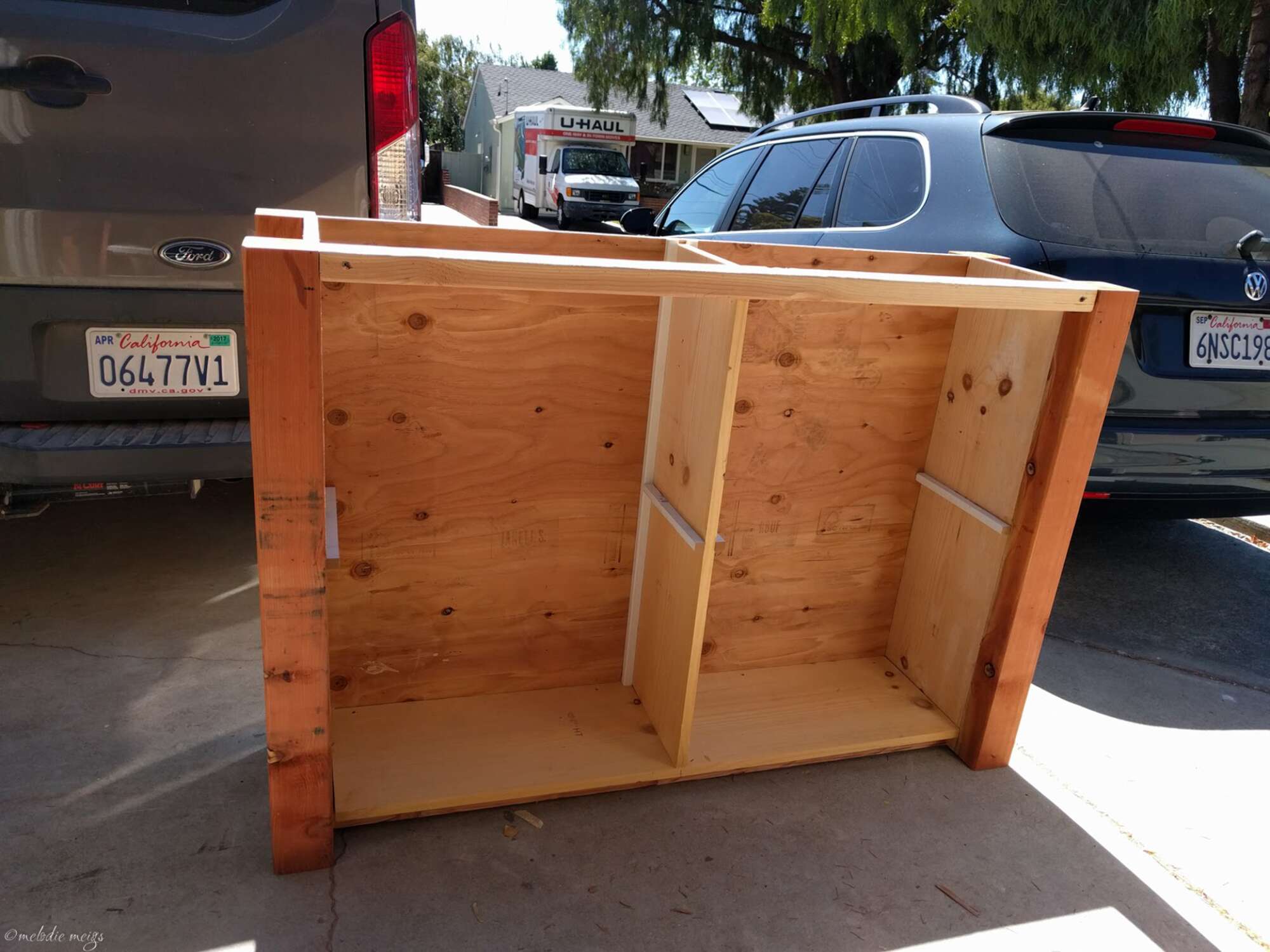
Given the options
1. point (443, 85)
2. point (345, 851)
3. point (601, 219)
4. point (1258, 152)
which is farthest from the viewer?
point (443, 85)

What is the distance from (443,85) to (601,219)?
111 feet

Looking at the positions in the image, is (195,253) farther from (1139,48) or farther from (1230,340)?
(1139,48)

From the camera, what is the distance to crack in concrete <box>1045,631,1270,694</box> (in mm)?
2994

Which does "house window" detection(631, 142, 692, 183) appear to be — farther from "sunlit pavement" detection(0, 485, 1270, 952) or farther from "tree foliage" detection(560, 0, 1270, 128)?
"sunlit pavement" detection(0, 485, 1270, 952)

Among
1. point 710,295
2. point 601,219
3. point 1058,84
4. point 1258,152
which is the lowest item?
point 601,219

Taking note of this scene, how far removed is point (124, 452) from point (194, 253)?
60cm

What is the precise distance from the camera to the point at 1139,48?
9031 mm

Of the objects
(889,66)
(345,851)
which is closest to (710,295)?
(345,851)

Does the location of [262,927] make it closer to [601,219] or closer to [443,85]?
[601,219]

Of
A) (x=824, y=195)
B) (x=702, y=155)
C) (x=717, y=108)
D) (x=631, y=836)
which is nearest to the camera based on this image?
(x=631, y=836)

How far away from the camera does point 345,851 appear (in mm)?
1980

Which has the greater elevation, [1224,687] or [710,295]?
[710,295]

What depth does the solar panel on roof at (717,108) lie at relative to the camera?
33469mm

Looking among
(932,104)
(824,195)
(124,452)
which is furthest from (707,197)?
(124,452)
